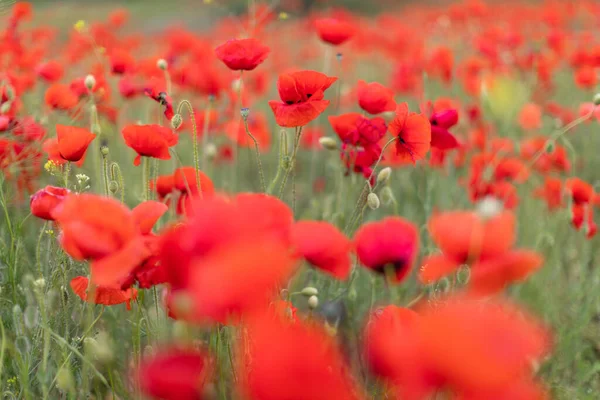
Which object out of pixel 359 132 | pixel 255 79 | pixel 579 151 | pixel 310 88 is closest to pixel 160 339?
pixel 310 88

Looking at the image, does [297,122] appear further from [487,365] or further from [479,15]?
[479,15]

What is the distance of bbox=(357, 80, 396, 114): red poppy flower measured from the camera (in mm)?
1461

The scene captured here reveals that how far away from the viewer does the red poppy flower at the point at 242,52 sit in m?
1.34

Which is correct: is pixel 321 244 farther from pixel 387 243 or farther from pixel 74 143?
pixel 74 143

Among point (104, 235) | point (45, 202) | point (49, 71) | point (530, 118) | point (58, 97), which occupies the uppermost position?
point (104, 235)

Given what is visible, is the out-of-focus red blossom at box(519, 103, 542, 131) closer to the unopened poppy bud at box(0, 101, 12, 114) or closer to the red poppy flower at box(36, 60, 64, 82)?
the red poppy flower at box(36, 60, 64, 82)

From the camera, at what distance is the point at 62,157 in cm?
116

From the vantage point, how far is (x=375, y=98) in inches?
57.7

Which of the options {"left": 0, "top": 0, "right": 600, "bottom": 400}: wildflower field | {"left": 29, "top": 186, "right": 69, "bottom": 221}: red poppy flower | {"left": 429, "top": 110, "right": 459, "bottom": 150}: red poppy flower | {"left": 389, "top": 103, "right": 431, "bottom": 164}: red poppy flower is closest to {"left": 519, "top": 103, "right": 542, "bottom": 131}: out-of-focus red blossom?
{"left": 0, "top": 0, "right": 600, "bottom": 400}: wildflower field

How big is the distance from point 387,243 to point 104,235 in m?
0.38

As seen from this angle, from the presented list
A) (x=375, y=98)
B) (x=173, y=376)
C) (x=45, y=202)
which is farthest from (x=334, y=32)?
(x=173, y=376)

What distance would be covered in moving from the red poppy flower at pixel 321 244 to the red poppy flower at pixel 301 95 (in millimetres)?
447

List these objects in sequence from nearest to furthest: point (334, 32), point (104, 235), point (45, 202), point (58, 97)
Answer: point (104, 235)
point (45, 202)
point (58, 97)
point (334, 32)

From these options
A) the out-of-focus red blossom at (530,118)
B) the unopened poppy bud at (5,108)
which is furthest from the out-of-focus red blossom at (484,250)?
the out-of-focus red blossom at (530,118)
